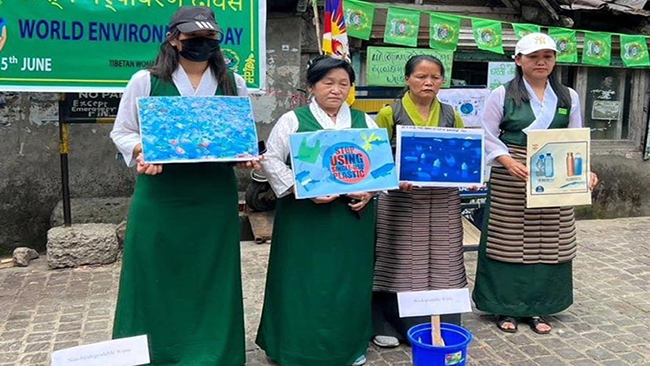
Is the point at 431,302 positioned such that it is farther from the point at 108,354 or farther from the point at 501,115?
the point at 108,354

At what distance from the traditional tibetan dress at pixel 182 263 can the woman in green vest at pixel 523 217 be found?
5.92 feet

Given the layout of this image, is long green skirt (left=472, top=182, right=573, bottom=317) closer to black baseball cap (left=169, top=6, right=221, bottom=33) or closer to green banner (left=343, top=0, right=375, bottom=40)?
black baseball cap (left=169, top=6, right=221, bottom=33)

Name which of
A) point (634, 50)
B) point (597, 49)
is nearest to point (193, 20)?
point (597, 49)

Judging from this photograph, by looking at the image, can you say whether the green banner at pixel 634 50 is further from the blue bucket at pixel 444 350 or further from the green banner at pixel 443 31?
the blue bucket at pixel 444 350

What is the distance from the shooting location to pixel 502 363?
12.0 ft

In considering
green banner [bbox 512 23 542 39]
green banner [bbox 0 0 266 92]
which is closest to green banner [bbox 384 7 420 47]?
green banner [bbox 512 23 542 39]

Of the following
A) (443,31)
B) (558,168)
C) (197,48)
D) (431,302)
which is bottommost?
(431,302)

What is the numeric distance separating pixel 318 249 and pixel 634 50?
6194mm

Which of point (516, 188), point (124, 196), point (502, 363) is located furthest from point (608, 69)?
point (124, 196)

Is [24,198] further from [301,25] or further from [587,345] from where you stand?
[587,345]

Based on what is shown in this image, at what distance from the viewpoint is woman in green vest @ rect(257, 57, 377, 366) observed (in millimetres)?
3229

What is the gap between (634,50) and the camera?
762cm

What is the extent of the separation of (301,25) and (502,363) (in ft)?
14.5

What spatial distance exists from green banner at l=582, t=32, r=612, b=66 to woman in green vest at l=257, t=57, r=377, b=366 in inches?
203
